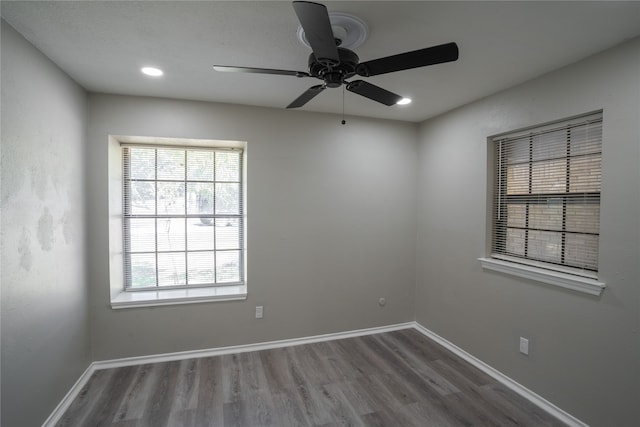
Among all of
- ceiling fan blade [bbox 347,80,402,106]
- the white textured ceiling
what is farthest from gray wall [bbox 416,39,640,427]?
ceiling fan blade [bbox 347,80,402,106]

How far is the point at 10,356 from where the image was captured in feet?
5.17

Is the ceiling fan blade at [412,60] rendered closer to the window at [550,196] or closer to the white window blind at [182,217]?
the window at [550,196]

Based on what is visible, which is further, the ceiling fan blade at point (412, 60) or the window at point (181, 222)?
the window at point (181, 222)

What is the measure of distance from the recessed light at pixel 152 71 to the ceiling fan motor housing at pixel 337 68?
1.30m

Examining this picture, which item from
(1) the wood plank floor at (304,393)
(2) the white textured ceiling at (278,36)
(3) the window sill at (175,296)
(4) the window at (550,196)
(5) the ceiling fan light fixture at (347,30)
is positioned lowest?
(1) the wood plank floor at (304,393)

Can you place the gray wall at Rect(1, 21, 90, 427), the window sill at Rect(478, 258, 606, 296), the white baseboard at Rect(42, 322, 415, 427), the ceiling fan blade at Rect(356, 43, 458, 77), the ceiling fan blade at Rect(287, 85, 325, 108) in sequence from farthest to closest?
the white baseboard at Rect(42, 322, 415, 427) → the window sill at Rect(478, 258, 606, 296) → the ceiling fan blade at Rect(287, 85, 325, 108) → the gray wall at Rect(1, 21, 90, 427) → the ceiling fan blade at Rect(356, 43, 458, 77)

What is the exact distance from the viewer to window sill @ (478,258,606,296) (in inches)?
74.9

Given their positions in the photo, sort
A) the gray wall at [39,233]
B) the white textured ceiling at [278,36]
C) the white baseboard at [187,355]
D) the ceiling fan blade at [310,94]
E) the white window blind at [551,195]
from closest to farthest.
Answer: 1. the white textured ceiling at [278,36]
2. the gray wall at [39,233]
3. the ceiling fan blade at [310,94]
4. the white window blind at [551,195]
5. the white baseboard at [187,355]

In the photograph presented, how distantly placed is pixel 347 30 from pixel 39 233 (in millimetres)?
2249

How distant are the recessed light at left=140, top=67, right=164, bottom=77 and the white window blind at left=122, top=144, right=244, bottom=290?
3.03 feet

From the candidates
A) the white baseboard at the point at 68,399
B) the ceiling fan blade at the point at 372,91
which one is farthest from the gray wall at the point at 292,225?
the ceiling fan blade at the point at 372,91

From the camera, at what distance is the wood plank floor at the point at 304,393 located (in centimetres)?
204

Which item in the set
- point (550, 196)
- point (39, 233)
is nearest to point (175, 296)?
point (39, 233)

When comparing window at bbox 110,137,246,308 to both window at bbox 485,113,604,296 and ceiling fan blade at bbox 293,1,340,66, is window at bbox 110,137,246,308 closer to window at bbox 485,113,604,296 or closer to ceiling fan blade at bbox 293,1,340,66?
ceiling fan blade at bbox 293,1,340,66
